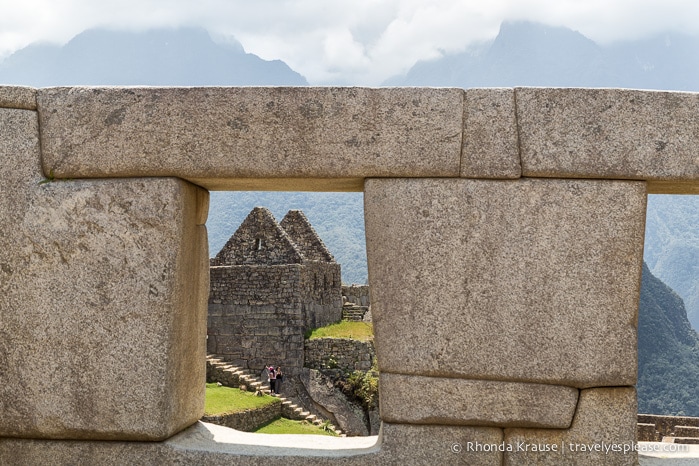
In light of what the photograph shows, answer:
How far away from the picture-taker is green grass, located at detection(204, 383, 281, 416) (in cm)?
1859

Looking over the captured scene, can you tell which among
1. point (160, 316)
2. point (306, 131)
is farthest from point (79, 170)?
point (306, 131)

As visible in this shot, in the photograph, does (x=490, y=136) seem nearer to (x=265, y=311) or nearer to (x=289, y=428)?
(x=289, y=428)

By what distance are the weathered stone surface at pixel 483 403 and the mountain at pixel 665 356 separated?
4832 centimetres

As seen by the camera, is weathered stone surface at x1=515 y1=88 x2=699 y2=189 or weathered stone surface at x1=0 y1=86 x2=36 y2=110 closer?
weathered stone surface at x1=515 y1=88 x2=699 y2=189


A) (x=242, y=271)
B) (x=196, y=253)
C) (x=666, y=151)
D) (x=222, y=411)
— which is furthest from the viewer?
(x=242, y=271)

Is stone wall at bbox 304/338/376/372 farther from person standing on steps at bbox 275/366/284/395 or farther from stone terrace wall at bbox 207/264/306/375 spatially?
person standing on steps at bbox 275/366/284/395

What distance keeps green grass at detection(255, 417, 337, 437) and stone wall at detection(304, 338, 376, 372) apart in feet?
14.3

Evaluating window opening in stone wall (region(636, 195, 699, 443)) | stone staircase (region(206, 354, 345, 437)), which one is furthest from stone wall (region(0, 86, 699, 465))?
window opening in stone wall (region(636, 195, 699, 443))

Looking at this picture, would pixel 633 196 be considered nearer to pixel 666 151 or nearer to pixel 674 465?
pixel 666 151

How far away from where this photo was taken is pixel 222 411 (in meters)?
18.2

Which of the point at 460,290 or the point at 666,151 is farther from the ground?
the point at 666,151

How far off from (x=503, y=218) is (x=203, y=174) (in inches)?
68.4

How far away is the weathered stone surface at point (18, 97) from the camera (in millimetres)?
4836

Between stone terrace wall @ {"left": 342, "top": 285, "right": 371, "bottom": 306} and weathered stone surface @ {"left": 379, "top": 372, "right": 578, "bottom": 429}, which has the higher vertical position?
weathered stone surface @ {"left": 379, "top": 372, "right": 578, "bottom": 429}
